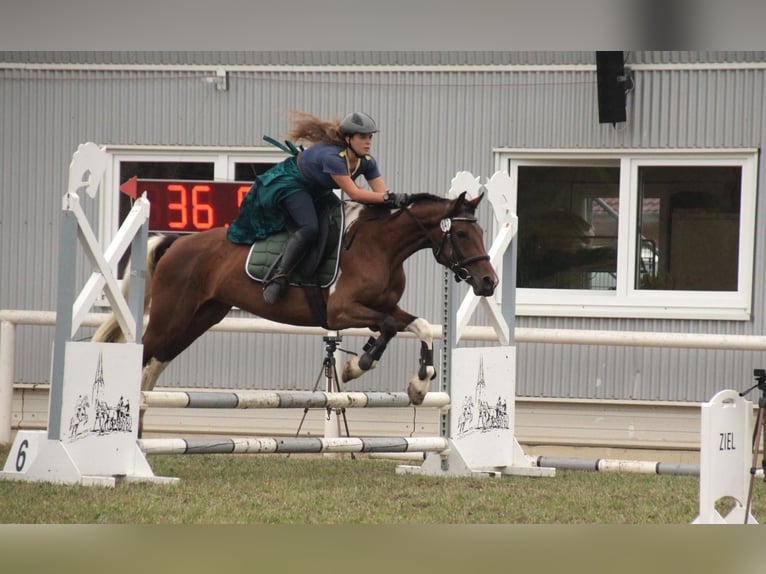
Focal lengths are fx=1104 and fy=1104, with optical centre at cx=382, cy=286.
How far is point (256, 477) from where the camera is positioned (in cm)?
729

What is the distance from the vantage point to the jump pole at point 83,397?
20.4 ft

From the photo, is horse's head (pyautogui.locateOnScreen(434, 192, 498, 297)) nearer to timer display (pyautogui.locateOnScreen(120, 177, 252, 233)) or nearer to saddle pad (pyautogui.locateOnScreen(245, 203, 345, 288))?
saddle pad (pyautogui.locateOnScreen(245, 203, 345, 288))

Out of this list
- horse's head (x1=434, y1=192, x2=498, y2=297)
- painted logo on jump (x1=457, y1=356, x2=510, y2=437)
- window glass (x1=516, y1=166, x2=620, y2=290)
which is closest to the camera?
horse's head (x1=434, y1=192, x2=498, y2=297)

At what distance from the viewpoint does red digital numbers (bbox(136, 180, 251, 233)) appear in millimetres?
9602

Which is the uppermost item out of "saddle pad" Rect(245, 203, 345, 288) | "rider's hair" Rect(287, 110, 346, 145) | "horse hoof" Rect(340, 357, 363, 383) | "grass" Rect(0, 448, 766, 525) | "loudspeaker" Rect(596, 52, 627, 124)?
→ "loudspeaker" Rect(596, 52, 627, 124)

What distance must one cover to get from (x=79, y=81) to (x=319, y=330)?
12.1 feet

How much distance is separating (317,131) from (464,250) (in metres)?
1.22

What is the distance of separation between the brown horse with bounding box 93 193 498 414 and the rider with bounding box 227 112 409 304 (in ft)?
0.62

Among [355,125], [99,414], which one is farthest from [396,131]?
[99,414]

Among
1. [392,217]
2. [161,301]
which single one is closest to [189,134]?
[161,301]

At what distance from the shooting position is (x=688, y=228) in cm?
1040

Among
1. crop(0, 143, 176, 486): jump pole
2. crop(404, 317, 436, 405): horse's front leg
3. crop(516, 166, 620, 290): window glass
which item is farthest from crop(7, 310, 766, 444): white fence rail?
crop(0, 143, 176, 486): jump pole

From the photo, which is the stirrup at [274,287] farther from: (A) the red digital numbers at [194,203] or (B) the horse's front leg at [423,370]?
(A) the red digital numbers at [194,203]
